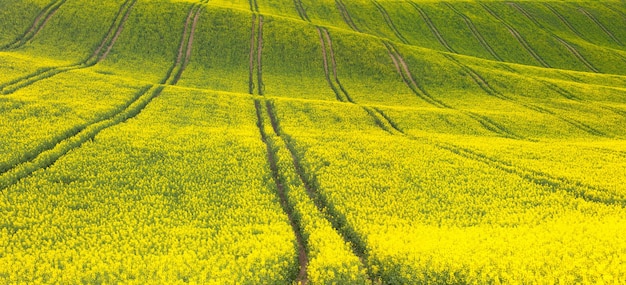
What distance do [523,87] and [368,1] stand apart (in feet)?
149

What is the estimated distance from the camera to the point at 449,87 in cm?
4572

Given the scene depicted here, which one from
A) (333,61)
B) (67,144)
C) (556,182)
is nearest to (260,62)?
(333,61)

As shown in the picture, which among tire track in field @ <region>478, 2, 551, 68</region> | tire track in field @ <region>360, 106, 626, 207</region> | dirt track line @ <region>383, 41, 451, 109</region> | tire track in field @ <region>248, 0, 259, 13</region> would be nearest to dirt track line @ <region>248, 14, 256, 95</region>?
tire track in field @ <region>248, 0, 259, 13</region>

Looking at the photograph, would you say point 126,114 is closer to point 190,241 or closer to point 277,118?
point 277,118

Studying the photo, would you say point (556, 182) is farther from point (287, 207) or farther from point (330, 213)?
point (287, 207)

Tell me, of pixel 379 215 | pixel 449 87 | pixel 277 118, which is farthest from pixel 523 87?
pixel 379 215

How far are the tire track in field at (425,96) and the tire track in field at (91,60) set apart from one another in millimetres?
35365

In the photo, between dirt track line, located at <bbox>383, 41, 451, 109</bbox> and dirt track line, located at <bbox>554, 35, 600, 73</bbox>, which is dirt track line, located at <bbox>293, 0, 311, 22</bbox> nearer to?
dirt track line, located at <bbox>383, 41, 451, 109</bbox>

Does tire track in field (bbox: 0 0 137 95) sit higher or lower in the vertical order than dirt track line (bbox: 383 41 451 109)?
higher

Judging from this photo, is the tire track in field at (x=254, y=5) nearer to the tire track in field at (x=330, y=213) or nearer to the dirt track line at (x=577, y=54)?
the tire track in field at (x=330, y=213)

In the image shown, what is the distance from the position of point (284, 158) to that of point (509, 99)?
104ft

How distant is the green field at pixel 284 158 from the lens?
41.9 feet

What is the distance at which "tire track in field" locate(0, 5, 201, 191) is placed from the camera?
60.3 feet

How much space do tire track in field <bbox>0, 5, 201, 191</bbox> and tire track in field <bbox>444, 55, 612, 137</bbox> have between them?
118 feet
